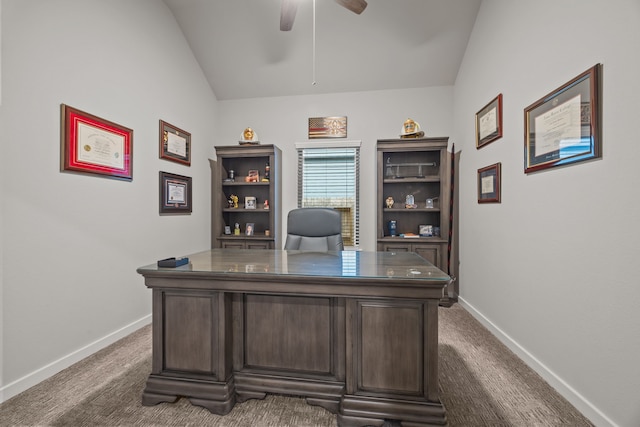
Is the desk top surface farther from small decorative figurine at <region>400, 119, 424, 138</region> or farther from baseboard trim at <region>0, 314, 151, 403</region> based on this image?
small decorative figurine at <region>400, 119, 424, 138</region>

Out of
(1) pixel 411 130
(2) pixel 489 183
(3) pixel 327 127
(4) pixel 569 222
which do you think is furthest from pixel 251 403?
(3) pixel 327 127

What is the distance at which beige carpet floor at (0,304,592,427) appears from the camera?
1.51 meters

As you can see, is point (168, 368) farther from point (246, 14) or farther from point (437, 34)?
point (437, 34)

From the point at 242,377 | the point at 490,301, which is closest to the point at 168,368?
the point at 242,377

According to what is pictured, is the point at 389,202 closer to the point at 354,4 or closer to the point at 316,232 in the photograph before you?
the point at 316,232

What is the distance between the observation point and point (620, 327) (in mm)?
1381

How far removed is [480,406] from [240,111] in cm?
436

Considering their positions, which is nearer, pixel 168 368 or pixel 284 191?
pixel 168 368

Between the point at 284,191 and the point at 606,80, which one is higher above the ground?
the point at 606,80

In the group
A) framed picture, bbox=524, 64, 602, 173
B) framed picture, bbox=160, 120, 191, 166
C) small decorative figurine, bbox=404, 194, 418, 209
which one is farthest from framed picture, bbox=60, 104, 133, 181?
framed picture, bbox=524, 64, 602, 173

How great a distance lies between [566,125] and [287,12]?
2182 millimetres

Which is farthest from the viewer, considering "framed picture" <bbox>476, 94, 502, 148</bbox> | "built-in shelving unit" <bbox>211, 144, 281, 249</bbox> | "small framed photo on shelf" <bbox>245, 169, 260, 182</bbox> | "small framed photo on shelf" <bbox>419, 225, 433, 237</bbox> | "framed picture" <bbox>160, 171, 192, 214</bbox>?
"small framed photo on shelf" <bbox>245, 169, 260, 182</bbox>

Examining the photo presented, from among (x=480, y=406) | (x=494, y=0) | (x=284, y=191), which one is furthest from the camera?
(x=284, y=191)

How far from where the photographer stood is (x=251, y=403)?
1649 mm
